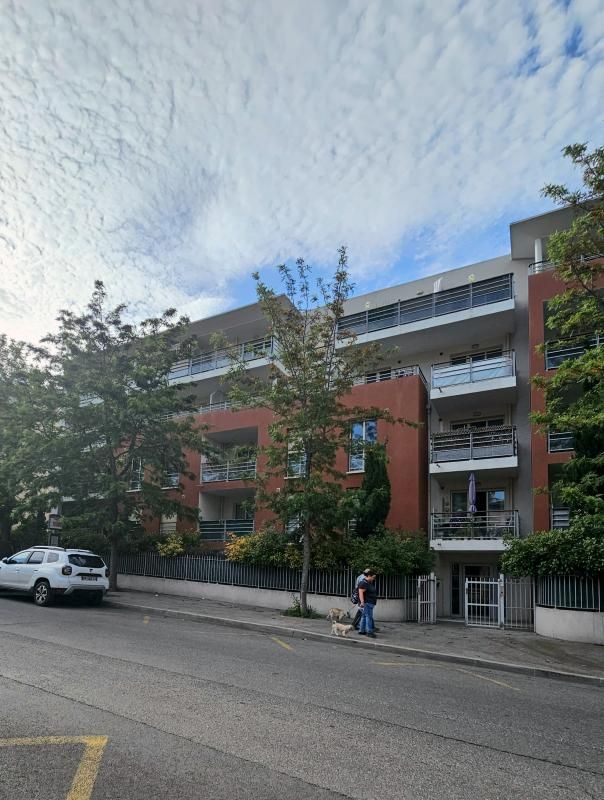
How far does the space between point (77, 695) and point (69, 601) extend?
12230 mm

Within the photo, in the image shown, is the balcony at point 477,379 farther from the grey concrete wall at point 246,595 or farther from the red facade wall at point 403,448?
the grey concrete wall at point 246,595

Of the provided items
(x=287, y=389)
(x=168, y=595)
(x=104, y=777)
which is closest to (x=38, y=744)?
(x=104, y=777)

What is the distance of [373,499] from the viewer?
65.2 feet

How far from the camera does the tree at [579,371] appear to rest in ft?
42.8

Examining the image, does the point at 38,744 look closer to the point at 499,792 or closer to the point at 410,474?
the point at 499,792

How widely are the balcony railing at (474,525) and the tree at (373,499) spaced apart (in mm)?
2453

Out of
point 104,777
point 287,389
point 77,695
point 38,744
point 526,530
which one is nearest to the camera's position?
point 104,777

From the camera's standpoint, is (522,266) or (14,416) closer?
(14,416)

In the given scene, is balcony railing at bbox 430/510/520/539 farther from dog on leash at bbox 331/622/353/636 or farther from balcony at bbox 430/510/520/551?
dog on leash at bbox 331/622/353/636

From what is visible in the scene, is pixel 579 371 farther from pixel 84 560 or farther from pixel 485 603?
pixel 84 560

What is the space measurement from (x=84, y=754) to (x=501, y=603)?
1475 centimetres

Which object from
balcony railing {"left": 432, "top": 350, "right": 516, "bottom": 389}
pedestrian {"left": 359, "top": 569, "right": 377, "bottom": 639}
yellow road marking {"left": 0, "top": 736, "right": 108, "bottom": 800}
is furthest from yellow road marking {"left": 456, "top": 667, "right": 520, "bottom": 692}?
balcony railing {"left": 432, "top": 350, "right": 516, "bottom": 389}

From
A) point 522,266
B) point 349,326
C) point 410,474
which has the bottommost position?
point 410,474

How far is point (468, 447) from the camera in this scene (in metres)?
22.0
